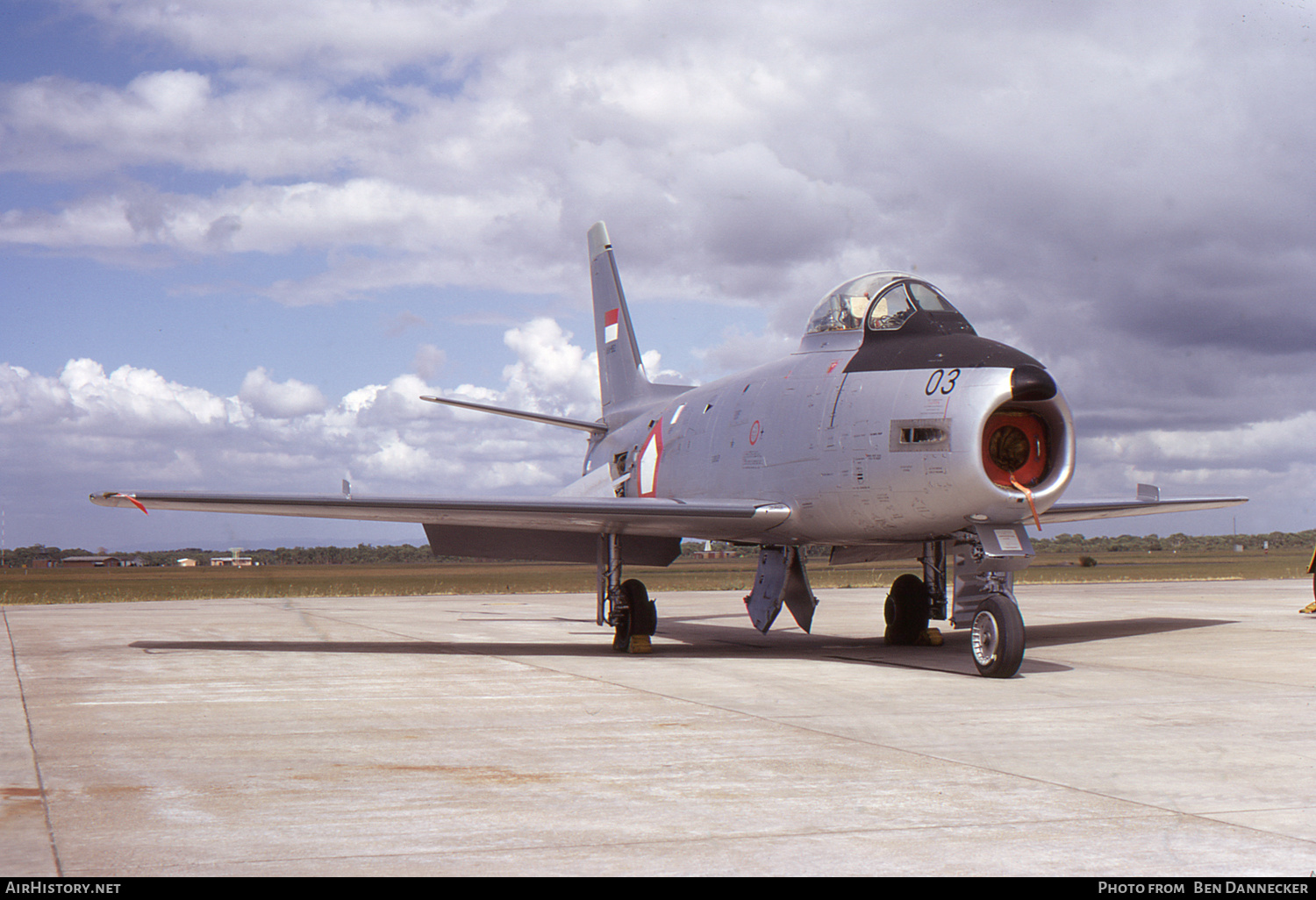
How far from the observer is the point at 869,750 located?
678cm

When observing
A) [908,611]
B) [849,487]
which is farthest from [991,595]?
[908,611]

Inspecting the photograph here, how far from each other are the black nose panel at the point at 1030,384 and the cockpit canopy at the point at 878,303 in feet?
6.17

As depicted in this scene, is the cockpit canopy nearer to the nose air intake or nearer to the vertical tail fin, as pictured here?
the nose air intake

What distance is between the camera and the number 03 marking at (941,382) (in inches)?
440

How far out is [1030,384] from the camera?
10867 millimetres

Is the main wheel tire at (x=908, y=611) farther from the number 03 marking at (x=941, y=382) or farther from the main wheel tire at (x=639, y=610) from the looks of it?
the number 03 marking at (x=941, y=382)

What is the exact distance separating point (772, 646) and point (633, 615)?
7.70 feet

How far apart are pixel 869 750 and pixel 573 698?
11.1 ft

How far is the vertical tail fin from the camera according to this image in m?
21.2

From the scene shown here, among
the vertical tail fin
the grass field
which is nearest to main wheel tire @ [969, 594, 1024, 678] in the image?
the grass field

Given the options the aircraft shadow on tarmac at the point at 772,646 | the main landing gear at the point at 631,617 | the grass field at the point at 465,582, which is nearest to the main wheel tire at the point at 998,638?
the aircraft shadow on tarmac at the point at 772,646

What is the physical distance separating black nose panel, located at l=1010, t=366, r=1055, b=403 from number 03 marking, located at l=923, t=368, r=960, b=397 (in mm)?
586
